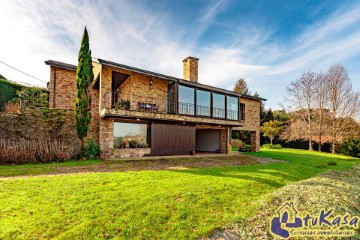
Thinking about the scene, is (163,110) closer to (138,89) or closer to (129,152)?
(138,89)

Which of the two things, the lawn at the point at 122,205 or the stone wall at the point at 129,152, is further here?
the stone wall at the point at 129,152

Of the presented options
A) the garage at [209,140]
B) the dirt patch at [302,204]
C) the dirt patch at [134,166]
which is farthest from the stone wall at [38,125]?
the garage at [209,140]

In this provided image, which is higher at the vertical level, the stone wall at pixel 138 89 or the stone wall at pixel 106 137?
the stone wall at pixel 138 89

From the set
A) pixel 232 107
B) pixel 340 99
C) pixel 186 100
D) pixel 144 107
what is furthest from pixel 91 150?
pixel 340 99

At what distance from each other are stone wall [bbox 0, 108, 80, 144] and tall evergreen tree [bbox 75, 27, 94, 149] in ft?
3.52

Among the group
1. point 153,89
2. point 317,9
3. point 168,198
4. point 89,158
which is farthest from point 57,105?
point 317,9

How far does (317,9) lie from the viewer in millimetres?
10422

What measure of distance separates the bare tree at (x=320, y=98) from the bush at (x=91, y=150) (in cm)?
2892

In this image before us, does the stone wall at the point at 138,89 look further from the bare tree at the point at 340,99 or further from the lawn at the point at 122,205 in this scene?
the bare tree at the point at 340,99

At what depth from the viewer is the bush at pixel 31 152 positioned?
8.32 metres

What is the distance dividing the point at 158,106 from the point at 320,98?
25.5 metres

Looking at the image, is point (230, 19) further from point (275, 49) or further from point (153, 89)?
point (153, 89)

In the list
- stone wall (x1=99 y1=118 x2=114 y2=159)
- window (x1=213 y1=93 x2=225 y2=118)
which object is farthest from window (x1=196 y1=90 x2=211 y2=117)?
stone wall (x1=99 y1=118 x2=114 y2=159)

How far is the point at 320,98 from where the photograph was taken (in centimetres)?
2580
